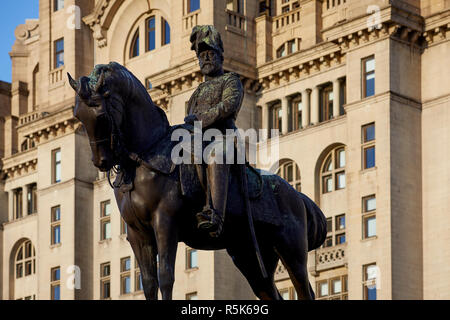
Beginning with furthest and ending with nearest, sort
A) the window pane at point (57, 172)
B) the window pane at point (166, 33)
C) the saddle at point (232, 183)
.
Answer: the window pane at point (57, 172), the window pane at point (166, 33), the saddle at point (232, 183)

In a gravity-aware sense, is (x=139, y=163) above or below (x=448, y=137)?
below

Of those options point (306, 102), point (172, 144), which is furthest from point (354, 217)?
point (172, 144)

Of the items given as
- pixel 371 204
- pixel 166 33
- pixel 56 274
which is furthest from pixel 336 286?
pixel 56 274

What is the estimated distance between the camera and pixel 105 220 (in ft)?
228

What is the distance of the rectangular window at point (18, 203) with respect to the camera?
78.6m

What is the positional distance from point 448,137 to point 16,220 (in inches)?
1146

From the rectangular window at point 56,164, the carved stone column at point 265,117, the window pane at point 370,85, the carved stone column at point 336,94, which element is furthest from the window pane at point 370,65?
the rectangular window at point 56,164

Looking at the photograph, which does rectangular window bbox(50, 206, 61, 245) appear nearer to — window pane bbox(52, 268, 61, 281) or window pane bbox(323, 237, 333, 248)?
window pane bbox(52, 268, 61, 281)

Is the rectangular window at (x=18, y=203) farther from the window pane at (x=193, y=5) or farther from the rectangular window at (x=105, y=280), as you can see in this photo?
the window pane at (x=193, y=5)

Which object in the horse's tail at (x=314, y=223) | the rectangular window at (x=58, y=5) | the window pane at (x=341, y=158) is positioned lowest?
the horse's tail at (x=314, y=223)

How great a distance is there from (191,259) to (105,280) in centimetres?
694

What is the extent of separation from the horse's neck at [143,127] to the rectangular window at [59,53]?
51861 millimetres

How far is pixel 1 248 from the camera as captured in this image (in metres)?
78.2
